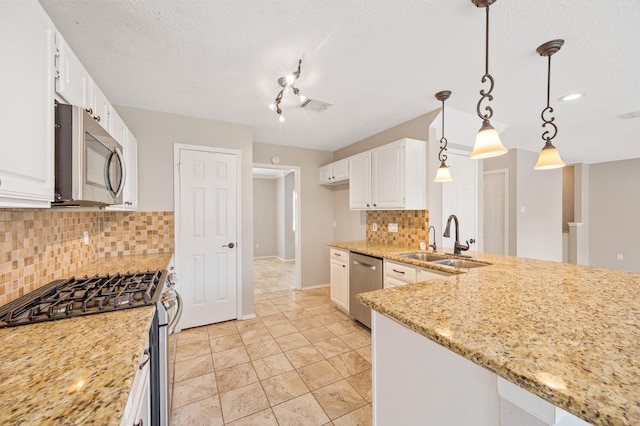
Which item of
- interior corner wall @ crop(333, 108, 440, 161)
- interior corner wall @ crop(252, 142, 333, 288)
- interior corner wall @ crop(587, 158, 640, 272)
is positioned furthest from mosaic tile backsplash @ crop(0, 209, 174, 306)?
interior corner wall @ crop(587, 158, 640, 272)

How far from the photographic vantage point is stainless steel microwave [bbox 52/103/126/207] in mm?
1047

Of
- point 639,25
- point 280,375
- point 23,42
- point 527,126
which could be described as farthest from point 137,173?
point 527,126

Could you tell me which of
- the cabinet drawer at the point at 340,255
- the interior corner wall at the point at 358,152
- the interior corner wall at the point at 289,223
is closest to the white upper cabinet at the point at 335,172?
the interior corner wall at the point at 358,152

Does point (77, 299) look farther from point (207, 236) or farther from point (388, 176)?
point (388, 176)

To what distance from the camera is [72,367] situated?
75 centimetres

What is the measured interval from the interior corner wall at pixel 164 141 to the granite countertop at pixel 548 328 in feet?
8.46

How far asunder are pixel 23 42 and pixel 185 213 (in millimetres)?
2165

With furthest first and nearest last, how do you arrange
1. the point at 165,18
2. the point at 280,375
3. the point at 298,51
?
the point at 280,375, the point at 298,51, the point at 165,18

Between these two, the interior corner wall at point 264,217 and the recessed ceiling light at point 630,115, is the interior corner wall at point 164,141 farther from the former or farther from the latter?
the recessed ceiling light at point 630,115

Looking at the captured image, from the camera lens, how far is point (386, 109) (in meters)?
2.79

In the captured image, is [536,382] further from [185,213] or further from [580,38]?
[185,213]

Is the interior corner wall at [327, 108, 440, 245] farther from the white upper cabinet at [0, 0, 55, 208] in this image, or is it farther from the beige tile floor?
the white upper cabinet at [0, 0, 55, 208]

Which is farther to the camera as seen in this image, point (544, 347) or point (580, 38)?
point (580, 38)

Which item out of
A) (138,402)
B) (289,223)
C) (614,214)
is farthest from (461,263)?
(614,214)
